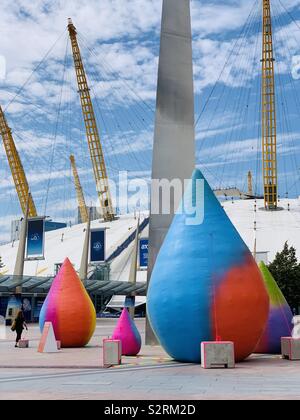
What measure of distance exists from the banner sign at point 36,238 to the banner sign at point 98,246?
6441 mm

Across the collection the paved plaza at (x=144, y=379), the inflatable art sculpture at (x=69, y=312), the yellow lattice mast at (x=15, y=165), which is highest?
the yellow lattice mast at (x=15, y=165)

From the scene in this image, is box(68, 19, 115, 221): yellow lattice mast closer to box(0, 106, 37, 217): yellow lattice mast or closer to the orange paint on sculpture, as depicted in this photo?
box(0, 106, 37, 217): yellow lattice mast

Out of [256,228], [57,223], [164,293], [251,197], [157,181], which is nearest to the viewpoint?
[164,293]

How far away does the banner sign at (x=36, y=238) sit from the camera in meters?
52.4

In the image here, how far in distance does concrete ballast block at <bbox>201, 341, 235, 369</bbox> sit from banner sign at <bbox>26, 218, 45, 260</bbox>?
1522 inches

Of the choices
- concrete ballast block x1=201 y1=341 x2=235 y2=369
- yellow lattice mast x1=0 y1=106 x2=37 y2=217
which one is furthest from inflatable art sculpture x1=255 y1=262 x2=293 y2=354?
yellow lattice mast x1=0 y1=106 x2=37 y2=217

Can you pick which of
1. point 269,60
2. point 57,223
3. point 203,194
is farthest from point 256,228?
point 57,223

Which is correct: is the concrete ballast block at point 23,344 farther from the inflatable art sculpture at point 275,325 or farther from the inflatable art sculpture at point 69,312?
the inflatable art sculpture at point 275,325

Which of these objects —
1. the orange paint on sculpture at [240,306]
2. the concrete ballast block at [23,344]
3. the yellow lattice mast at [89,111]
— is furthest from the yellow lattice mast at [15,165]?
the orange paint on sculpture at [240,306]

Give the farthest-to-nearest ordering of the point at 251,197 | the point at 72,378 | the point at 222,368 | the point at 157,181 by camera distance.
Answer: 1. the point at 251,197
2. the point at 157,181
3. the point at 222,368
4. the point at 72,378

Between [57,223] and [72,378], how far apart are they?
15040 cm

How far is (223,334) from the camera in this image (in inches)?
613

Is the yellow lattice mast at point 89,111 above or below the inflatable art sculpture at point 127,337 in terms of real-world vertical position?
above
